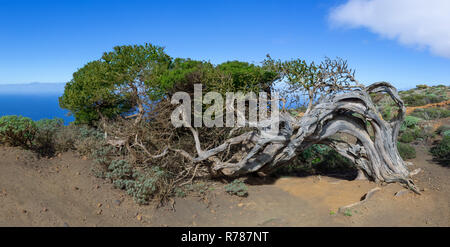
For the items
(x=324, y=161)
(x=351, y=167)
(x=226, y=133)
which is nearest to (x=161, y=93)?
(x=226, y=133)

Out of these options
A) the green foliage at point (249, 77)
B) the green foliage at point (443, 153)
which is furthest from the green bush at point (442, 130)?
the green foliage at point (249, 77)

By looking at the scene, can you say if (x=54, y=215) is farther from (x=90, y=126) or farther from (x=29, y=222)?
(x=90, y=126)

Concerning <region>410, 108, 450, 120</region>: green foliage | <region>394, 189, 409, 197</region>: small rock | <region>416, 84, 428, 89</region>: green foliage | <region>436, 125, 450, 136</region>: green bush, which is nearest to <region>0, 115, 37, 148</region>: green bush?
<region>394, 189, 409, 197</region>: small rock

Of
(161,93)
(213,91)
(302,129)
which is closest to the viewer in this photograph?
(302,129)

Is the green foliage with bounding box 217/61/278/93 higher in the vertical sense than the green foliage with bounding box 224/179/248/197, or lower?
higher

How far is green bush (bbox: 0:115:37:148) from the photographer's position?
24.2 ft

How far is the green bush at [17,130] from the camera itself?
24.2 ft

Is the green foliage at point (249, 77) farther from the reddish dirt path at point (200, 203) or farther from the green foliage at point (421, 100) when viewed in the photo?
the green foliage at point (421, 100)

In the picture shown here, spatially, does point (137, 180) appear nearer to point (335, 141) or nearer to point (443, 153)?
point (335, 141)

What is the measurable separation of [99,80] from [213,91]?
15.1ft

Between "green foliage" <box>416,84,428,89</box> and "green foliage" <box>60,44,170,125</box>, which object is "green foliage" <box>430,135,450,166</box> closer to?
"green foliage" <box>60,44,170,125</box>

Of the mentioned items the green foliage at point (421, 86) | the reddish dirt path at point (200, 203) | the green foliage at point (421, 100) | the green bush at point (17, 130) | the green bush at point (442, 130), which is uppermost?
the green foliage at point (421, 86)

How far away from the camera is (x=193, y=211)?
242 inches

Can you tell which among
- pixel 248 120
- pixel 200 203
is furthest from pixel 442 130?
pixel 200 203
